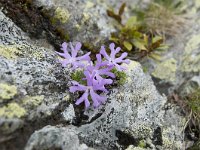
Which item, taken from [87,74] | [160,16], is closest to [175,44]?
[160,16]

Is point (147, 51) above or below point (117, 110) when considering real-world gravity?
above

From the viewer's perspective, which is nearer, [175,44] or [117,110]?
[117,110]

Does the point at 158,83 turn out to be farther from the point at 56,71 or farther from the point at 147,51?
the point at 56,71

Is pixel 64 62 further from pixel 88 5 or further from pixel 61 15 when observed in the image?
pixel 88 5

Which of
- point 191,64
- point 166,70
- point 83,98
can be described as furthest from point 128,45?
point 83,98

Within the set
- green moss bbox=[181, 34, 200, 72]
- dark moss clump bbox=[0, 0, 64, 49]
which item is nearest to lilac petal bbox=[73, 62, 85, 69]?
dark moss clump bbox=[0, 0, 64, 49]

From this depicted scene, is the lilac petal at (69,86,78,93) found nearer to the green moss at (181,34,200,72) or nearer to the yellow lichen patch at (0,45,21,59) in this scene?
the yellow lichen patch at (0,45,21,59)

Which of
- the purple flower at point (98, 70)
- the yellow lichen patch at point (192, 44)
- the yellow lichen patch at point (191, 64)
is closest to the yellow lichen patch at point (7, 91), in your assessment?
the purple flower at point (98, 70)

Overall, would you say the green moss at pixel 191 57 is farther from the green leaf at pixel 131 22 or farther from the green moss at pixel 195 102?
the green leaf at pixel 131 22
